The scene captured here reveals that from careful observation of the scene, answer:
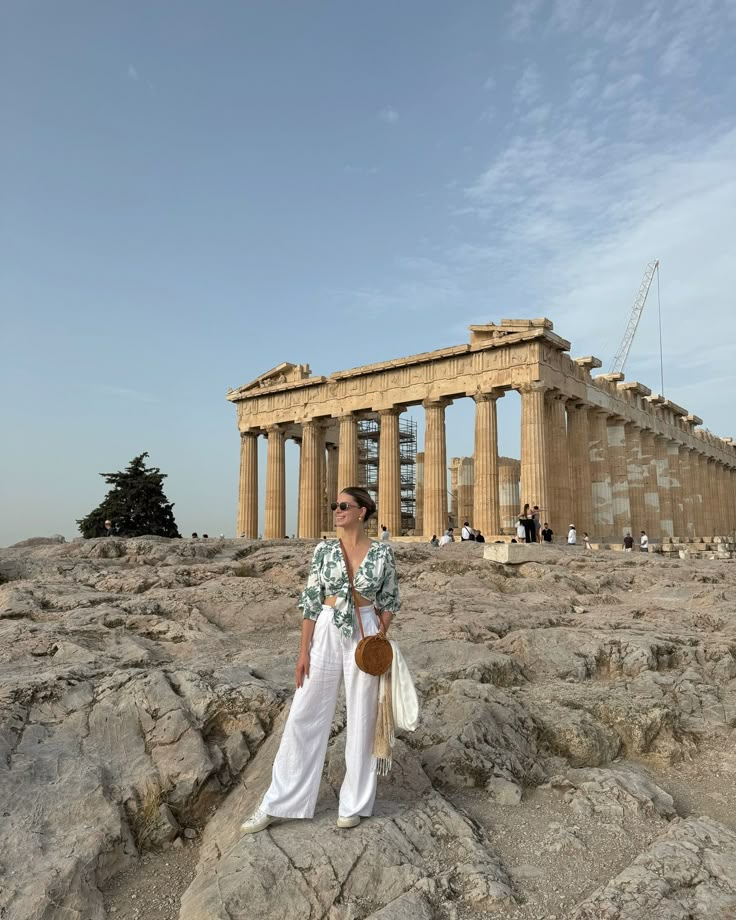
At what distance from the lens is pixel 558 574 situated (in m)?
13.1

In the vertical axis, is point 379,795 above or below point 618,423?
below

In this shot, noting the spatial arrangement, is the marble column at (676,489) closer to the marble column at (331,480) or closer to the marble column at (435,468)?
the marble column at (435,468)

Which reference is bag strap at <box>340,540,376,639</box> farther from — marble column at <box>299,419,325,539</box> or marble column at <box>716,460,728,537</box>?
marble column at <box>716,460,728,537</box>

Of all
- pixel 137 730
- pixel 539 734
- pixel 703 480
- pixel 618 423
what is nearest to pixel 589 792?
pixel 539 734

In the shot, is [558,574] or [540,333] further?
[540,333]

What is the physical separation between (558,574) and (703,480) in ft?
137

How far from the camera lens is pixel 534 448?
2978 cm

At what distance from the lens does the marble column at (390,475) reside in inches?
1347

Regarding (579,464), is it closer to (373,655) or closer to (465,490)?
(465,490)

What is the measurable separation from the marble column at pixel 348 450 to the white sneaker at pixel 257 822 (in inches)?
1257

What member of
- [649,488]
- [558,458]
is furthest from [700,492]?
[558,458]

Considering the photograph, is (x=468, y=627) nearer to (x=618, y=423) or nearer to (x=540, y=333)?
(x=540, y=333)

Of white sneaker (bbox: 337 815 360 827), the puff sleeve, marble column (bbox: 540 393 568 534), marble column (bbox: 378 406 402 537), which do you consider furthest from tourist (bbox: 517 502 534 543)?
white sneaker (bbox: 337 815 360 827)

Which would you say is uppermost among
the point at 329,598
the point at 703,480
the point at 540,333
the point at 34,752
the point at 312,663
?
the point at 540,333
